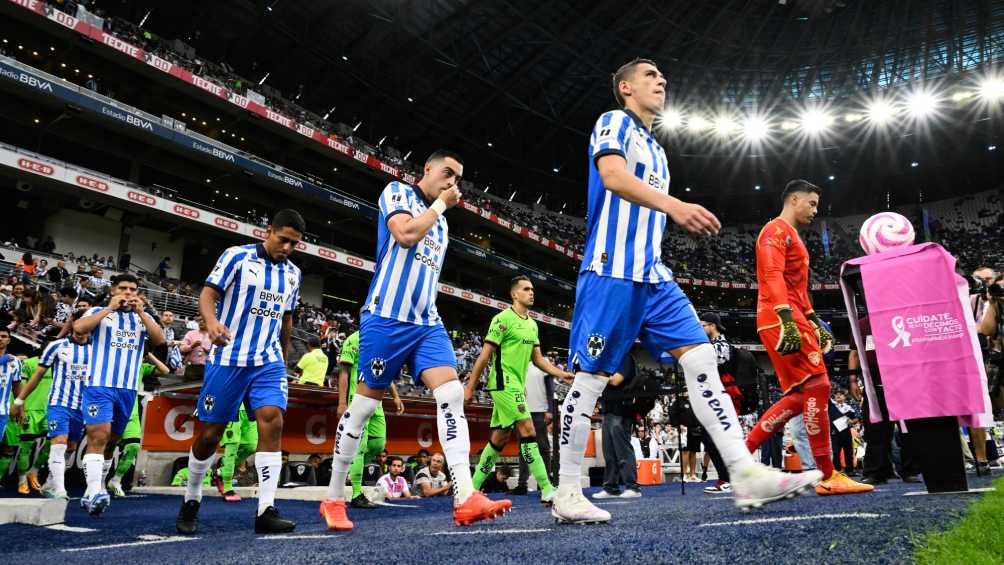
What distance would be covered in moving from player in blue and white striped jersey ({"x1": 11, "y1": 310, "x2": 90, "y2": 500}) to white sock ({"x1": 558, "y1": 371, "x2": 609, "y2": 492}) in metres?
4.64

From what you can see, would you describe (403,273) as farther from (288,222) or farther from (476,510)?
(476,510)

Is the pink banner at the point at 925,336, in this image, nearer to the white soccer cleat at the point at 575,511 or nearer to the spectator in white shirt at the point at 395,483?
the white soccer cleat at the point at 575,511

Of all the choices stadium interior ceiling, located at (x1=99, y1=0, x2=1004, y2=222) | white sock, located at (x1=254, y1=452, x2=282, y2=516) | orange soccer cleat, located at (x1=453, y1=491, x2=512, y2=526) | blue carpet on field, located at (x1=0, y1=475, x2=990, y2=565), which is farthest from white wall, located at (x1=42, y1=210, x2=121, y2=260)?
orange soccer cleat, located at (x1=453, y1=491, x2=512, y2=526)

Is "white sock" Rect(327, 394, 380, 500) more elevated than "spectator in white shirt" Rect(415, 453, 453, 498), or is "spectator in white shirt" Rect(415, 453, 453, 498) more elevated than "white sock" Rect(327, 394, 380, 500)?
"white sock" Rect(327, 394, 380, 500)

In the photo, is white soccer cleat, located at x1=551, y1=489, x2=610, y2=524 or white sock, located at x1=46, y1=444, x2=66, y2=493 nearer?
white soccer cleat, located at x1=551, y1=489, x2=610, y2=524

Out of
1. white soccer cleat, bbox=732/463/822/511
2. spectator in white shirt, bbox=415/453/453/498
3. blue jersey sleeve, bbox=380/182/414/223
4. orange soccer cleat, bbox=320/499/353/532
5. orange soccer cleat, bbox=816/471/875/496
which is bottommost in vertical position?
spectator in white shirt, bbox=415/453/453/498

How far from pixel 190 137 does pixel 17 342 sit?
46.9 ft

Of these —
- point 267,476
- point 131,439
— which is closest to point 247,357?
point 267,476

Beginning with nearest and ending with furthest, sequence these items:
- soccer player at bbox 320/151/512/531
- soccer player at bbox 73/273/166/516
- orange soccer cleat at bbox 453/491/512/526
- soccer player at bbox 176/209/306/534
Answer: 1. orange soccer cleat at bbox 453/491/512/526
2. soccer player at bbox 320/151/512/531
3. soccer player at bbox 176/209/306/534
4. soccer player at bbox 73/273/166/516

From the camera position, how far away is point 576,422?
111 inches

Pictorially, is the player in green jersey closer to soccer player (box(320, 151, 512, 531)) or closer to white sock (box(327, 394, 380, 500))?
white sock (box(327, 394, 380, 500))

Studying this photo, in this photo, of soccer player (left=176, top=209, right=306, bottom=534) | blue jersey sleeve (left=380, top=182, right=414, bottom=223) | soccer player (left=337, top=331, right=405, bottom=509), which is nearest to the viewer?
blue jersey sleeve (left=380, top=182, right=414, bottom=223)

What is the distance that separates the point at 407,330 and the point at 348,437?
Result: 27.7 inches

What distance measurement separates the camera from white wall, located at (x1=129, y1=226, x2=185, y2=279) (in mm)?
24844
